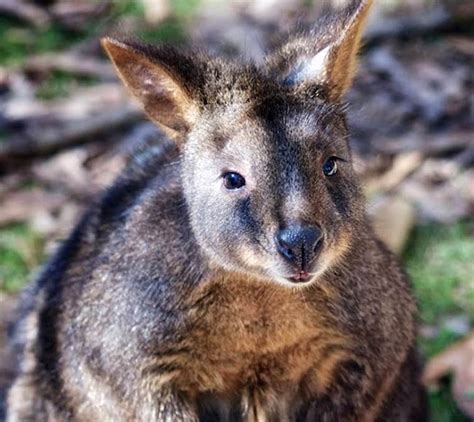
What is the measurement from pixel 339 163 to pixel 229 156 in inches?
14.1

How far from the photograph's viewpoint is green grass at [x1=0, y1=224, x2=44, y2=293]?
596 cm

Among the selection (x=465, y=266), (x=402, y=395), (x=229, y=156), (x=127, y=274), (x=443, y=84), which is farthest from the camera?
(x=443, y=84)

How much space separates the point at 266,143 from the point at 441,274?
251 cm

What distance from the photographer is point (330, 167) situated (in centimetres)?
372

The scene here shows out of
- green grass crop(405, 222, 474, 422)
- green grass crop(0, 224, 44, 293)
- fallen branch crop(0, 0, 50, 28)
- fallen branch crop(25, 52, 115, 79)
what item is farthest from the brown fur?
fallen branch crop(0, 0, 50, 28)

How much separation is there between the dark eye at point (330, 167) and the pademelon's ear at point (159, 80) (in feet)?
1.53

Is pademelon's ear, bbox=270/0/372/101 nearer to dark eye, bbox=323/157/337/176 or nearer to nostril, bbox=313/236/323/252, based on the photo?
dark eye, bbox=323/157/337/176

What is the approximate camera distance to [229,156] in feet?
12.0

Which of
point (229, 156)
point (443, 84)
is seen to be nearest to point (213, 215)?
point (229, 156)

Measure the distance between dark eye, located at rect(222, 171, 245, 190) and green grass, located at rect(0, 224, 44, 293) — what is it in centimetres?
247

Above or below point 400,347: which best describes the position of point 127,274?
above

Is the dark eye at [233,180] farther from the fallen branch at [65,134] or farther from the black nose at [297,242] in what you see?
the fallen branch at [65,134]

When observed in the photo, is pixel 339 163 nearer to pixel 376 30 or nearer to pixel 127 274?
pixel 127 274

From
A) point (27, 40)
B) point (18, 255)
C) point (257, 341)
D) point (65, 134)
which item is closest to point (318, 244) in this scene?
point (257, 341)
